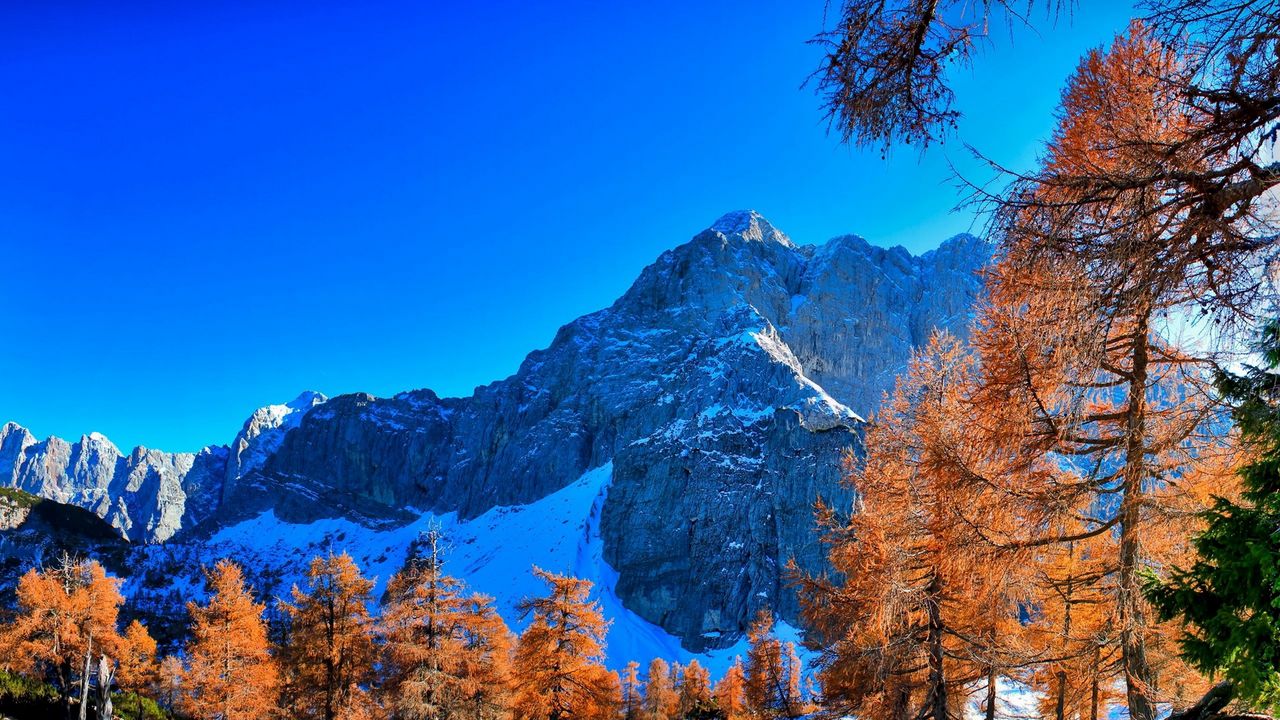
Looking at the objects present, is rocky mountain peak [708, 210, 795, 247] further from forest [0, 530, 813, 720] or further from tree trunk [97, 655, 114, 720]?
tree trunk [97, 655, 114, 720]

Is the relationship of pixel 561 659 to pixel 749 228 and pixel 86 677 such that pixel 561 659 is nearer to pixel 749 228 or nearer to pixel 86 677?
pixel 86 677

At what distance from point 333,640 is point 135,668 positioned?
45.4 ft

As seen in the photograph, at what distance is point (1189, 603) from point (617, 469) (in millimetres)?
121395

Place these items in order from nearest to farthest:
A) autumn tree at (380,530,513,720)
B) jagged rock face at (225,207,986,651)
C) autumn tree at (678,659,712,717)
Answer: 1. autumn tree at (380,530,513,720)
2. autumn tree at (678,659,712,717)
3. jagged rock face at (225,207,986,651)

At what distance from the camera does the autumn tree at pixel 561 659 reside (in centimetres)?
1783

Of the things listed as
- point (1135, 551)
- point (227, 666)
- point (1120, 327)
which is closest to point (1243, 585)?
point (1135, 551)

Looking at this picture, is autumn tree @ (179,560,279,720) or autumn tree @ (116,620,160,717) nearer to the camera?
autumn tree @ (179,560,279,720)

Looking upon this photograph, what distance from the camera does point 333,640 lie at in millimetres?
19266

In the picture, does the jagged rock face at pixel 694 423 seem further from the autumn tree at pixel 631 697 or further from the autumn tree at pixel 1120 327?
the autumn tree at pixel 1120 327

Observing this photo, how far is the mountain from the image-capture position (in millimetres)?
106688

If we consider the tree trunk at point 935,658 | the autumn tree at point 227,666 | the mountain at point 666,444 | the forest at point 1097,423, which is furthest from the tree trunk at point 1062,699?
the mountain at point 666,444

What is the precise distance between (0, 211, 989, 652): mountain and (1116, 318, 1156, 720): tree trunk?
89.8m

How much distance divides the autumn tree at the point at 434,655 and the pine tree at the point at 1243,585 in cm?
1694

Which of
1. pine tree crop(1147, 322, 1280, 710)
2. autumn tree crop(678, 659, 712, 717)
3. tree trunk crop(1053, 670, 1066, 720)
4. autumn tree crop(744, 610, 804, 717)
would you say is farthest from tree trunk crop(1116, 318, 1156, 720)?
autumn tree crop(678, 659, 712, 717)
